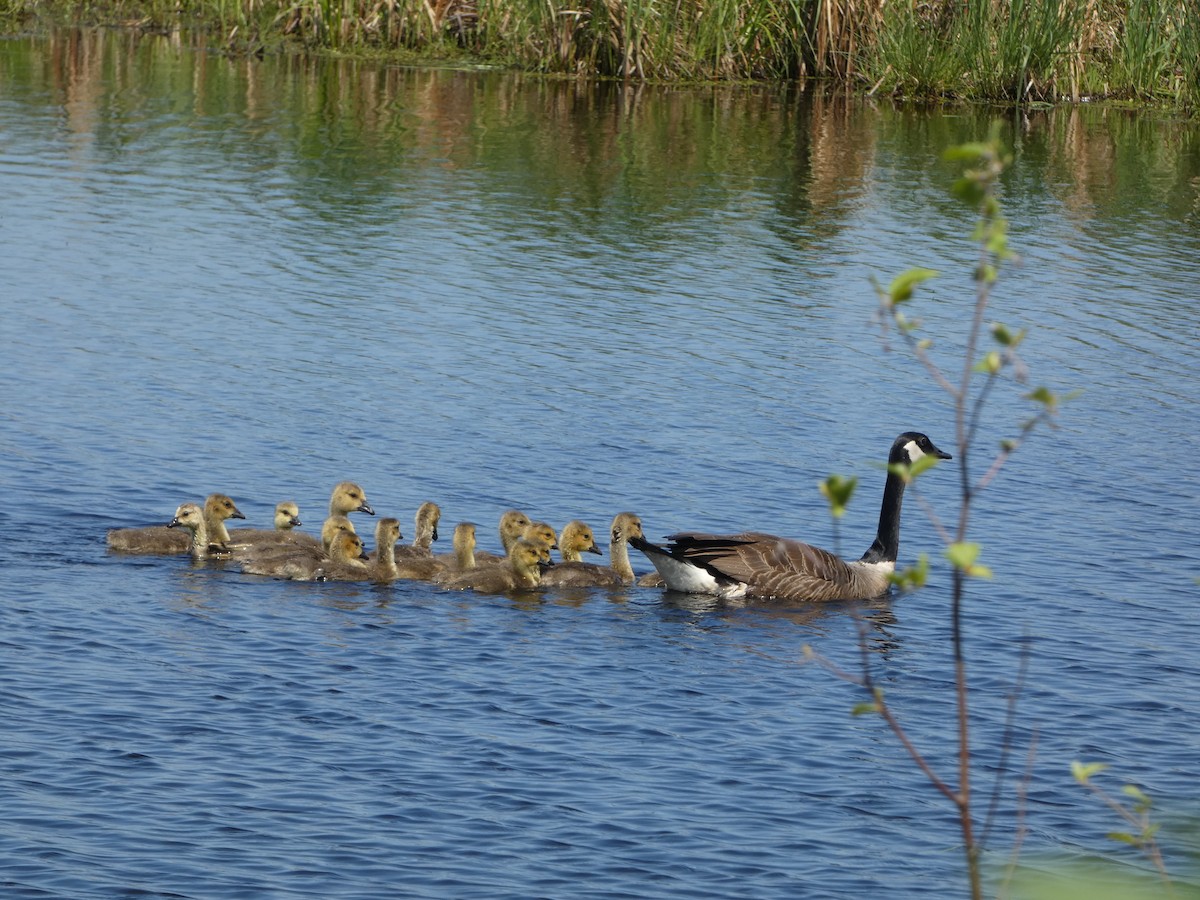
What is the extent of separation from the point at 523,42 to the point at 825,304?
56.0 feet

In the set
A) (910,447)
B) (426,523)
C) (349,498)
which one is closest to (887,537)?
(910,447)

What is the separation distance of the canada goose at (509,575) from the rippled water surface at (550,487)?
173 millimetres

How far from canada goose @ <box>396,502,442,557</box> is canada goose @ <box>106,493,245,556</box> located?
127 centimetres

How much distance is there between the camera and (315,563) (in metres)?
12.6

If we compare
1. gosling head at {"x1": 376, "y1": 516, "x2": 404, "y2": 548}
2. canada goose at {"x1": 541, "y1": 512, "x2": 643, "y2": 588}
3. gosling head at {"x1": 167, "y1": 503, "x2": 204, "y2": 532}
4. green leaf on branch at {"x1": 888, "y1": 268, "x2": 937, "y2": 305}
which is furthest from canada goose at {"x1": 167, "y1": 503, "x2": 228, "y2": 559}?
green leaf on branch at {"x1": 888, "y1": 268, "x2": 937, "y2": 305}

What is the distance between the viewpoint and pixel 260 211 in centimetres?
2562

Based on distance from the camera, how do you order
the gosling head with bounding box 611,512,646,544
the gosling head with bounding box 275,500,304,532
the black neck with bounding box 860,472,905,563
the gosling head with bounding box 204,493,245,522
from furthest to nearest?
1. the black neck with bounding box 860,472,905,563
2. the gosling head with bounding box 275,500,304,532
3. the gosling head with bounding box 611,512,646,544
4. the gosling head with bounding box 204,493,245,522

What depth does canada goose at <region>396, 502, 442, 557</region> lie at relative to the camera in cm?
1318

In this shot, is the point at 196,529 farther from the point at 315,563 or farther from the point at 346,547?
the point at 346,547

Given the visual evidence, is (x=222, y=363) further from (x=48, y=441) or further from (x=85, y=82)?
(x=85, y=82)

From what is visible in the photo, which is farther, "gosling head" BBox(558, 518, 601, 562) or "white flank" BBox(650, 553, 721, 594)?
Result: "gosling head" BBox(558, 518, 601, 562)

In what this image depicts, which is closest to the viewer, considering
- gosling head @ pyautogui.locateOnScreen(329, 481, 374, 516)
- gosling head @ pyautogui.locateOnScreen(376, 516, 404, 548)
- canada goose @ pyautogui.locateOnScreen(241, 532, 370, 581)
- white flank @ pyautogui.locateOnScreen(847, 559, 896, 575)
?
gosling head @ pyautogui.locateOnScreen(376, 516, 404, 548)

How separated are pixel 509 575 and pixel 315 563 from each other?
134 cm

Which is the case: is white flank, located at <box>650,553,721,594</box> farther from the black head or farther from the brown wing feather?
the black head
